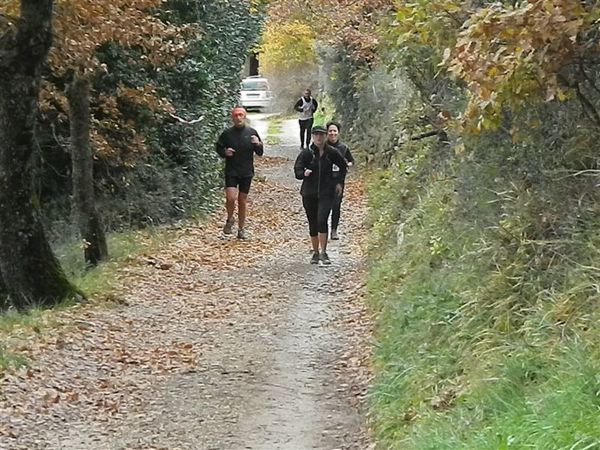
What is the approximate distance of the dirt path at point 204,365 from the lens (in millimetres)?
7246

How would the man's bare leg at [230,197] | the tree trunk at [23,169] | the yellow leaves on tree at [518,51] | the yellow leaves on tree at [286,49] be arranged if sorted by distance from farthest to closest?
the yellow leaves on tree at [286,49] → the man's bare leg at [230,197] → the tree trunk at [23,169] → the yellow leaves on tree at [518,51]

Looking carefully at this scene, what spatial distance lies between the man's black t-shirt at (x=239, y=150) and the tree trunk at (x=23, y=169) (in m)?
5.56

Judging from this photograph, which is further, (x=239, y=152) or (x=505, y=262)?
(x=239, y=152)

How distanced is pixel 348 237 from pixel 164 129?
410cm

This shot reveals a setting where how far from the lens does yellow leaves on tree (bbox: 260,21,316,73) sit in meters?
40.4

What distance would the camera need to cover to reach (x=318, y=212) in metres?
13.8

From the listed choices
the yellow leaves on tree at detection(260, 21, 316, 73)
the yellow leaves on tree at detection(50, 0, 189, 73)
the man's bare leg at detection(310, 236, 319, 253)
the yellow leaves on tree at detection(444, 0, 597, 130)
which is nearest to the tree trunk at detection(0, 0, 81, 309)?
the yellow leaves on tree at detection(50, 0, 189, 73)

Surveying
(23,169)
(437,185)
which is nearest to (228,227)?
(437,185)

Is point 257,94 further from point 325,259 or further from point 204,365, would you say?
point 204,365

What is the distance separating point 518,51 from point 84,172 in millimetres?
7992

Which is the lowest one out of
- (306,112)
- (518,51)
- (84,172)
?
(306,112)

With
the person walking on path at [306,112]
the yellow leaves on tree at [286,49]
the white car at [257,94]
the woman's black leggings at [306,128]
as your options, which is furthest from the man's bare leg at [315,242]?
the white car at [257,94]

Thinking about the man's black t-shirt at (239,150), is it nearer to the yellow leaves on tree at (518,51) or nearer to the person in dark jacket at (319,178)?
the person in dark jacket at (319,178)

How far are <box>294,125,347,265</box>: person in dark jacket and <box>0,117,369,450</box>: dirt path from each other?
0.60m
